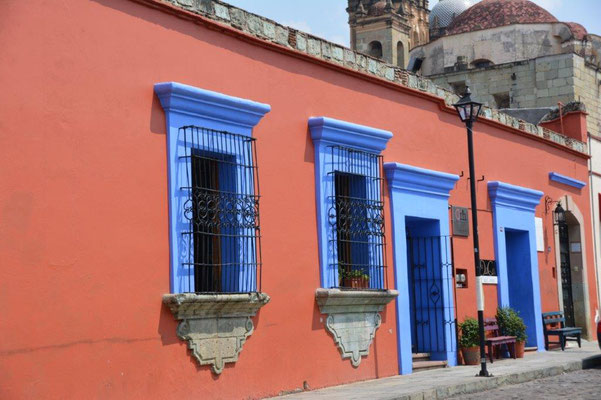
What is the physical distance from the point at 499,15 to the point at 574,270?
1370 centimetres

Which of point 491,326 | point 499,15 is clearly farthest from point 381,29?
point 491,326

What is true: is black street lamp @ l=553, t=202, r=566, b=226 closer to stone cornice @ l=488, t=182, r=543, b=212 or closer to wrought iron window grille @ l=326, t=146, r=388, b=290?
stone cornice @ l=488, t=182, r=543, b=212

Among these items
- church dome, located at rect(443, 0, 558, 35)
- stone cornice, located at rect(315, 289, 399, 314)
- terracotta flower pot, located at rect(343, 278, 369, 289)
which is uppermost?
church dome, located at rect(443, 0, 558, 35)

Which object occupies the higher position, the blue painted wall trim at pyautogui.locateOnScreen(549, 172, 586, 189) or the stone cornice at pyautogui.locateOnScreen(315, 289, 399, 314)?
the blue painted wall trim at pyautogui.locateOnScreen(549, 172, 586, 189)

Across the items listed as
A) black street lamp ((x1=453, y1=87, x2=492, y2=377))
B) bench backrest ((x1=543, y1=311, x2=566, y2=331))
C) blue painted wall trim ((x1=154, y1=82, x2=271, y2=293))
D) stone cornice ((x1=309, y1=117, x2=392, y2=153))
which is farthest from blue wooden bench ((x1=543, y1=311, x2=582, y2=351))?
blue painted wall trim ((x1=154, y1=82, x2=271, y2=293))

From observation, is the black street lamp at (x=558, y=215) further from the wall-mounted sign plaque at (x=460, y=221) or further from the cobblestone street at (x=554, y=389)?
the cobblestone street at (x=554, y=389)

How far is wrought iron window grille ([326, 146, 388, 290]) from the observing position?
10836mm

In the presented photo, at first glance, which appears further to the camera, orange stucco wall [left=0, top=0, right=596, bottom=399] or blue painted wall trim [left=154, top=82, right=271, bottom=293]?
Result: blue painted wall trim [left=154, top=82, right=271, bottom=293]

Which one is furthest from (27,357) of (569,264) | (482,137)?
(569,264)

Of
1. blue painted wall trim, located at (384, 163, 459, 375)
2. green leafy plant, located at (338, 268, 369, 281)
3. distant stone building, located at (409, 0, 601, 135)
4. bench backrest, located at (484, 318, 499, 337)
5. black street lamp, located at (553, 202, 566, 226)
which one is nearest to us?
green leafy plant, located at (338, 268, 369, 281)

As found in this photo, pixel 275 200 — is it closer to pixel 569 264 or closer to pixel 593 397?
pixel 593 397

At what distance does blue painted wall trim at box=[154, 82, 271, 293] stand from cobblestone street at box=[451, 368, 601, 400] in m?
3.35

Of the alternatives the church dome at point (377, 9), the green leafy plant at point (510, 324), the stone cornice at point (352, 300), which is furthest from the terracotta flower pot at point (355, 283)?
the church dome at point (377, 9)

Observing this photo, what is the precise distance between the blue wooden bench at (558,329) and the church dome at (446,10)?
30.8 meters
